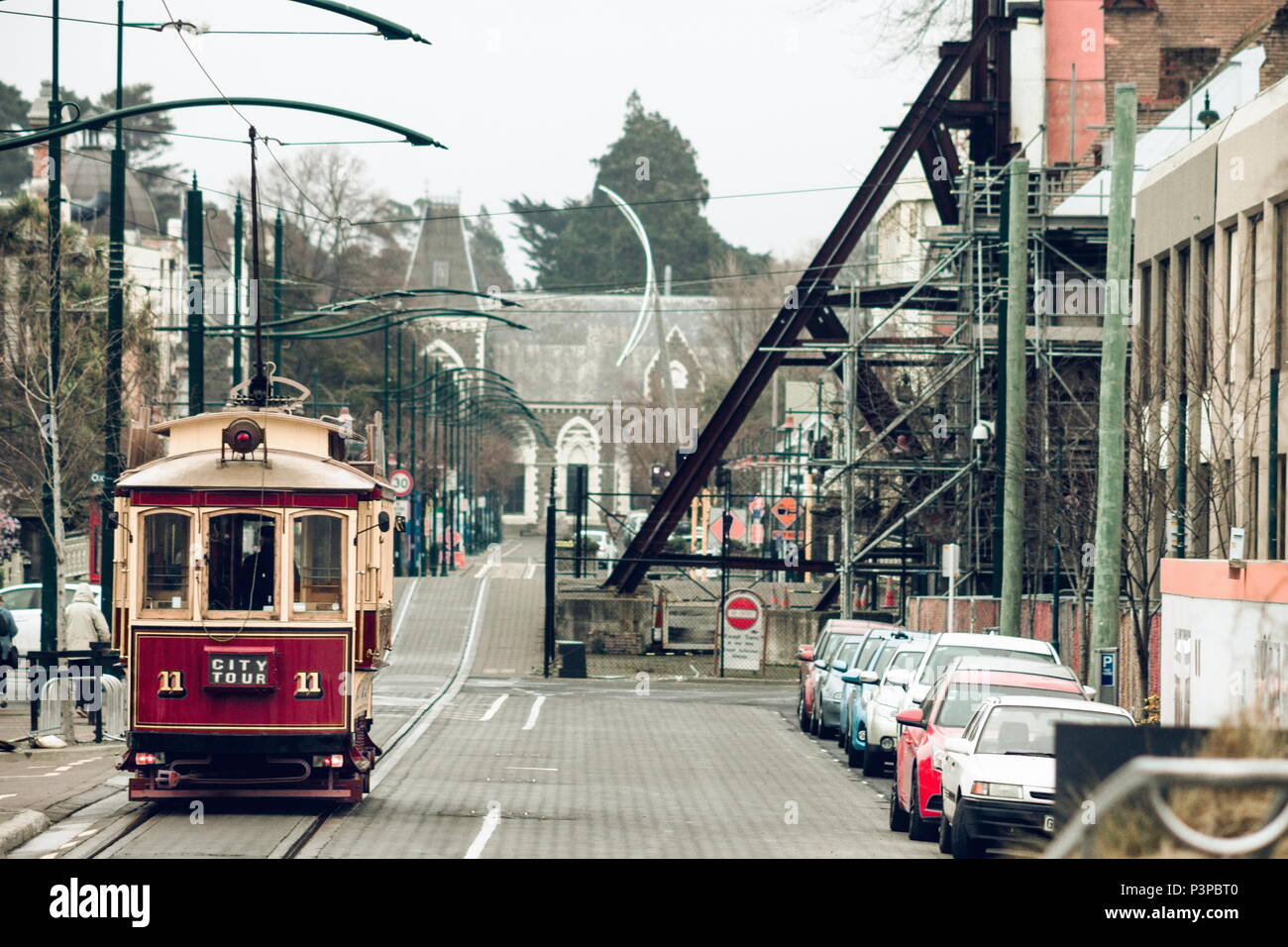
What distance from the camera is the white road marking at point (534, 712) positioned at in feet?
103

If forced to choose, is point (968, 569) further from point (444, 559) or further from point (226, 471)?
point (444, 559)

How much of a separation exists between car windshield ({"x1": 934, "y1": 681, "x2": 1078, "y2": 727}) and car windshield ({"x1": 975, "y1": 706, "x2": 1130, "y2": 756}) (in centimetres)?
145

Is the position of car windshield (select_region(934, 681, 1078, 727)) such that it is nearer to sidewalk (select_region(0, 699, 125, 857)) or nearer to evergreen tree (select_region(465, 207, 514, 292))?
sidewalk (select_region(0, 699, 125, 857))

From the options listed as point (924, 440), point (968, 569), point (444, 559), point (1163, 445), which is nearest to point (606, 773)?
point (1163, 445)

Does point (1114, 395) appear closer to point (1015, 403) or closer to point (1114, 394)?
point (1114, 394)

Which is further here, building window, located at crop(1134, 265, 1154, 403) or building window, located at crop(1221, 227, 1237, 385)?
building window, located at crop(1134, 265, 1154, 403)

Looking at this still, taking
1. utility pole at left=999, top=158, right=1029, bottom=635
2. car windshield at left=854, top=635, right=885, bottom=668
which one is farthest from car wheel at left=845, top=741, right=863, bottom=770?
utility pole at left=999, top=158, right=1029, bottom=635

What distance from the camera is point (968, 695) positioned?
19328 millimetres

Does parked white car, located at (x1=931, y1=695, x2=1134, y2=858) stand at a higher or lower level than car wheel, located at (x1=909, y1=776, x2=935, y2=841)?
higher

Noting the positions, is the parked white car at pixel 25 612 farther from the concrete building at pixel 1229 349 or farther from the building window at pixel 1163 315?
the concrete building at pixel 1229 349

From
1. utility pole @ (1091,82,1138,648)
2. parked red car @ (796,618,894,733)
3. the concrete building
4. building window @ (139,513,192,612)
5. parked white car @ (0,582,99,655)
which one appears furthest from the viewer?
parked white car @ (0,582,99,655)

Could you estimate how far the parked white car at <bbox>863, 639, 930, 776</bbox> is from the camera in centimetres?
2416

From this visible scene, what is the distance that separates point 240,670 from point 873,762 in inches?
383
